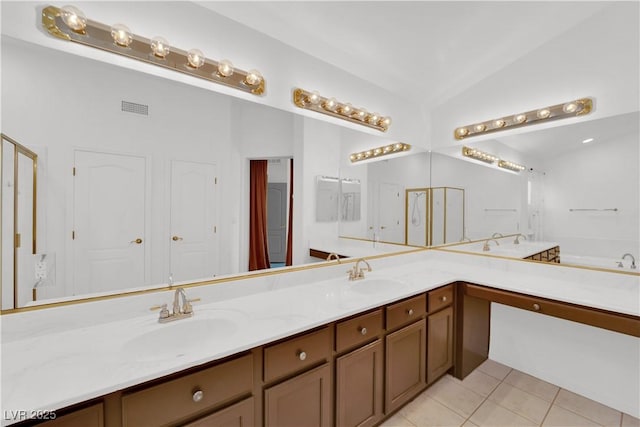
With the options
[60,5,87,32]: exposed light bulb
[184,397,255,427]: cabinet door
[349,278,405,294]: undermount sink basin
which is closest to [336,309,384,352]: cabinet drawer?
[349,278,405,294]: undermount sink basin

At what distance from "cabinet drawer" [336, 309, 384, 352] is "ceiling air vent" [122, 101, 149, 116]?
141cm

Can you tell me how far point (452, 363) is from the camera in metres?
2.24

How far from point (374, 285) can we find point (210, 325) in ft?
3.85

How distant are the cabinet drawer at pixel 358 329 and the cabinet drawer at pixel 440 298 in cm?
55

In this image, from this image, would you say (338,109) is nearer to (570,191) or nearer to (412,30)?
(412,30)

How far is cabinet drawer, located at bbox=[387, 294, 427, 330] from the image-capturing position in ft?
5.53

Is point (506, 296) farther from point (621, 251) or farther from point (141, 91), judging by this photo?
point (141, 91)

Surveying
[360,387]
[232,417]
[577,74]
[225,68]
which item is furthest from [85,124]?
[577,74]

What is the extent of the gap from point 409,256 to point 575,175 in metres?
1.41

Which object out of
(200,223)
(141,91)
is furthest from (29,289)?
(141,91)

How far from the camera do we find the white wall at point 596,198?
1881 millimetres

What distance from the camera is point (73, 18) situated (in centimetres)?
123

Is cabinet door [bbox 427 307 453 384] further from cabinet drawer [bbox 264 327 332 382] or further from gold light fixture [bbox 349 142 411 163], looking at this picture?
gold light fixture [bbox 349 142 411 163]

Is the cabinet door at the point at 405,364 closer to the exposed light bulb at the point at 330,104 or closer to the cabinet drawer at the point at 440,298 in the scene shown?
the cabinet drawer at the point at 440,298
